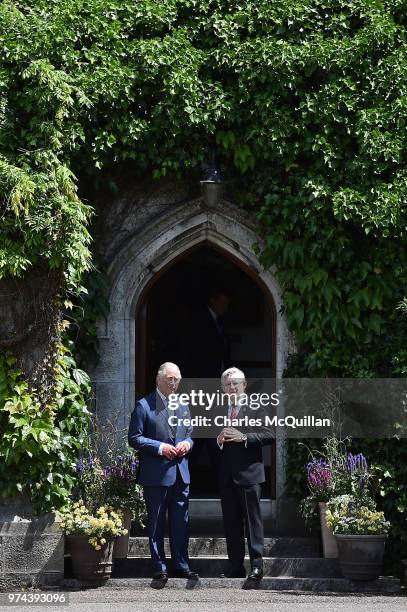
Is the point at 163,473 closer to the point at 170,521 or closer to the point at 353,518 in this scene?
the point at 170,521

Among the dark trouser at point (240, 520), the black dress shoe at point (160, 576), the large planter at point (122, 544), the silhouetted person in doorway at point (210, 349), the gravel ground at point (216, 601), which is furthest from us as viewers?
the silhouetted person in doorway at point (210, 349)

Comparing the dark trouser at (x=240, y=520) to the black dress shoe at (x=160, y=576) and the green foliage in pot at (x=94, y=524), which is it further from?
the green foliage in pot at (x=94, y=524)

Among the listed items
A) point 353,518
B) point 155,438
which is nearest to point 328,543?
point 353,518

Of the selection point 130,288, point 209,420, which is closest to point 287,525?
point 209,420

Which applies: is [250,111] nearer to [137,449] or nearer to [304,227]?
[304,227]

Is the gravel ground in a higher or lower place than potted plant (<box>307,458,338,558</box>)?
lower

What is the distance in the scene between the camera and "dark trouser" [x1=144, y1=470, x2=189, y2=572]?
9.15m

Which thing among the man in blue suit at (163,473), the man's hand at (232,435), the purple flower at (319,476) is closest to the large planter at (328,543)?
the purple flower at (319,476)

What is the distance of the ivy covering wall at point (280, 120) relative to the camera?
1002 centimetres

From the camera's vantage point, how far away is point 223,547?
9.82 m

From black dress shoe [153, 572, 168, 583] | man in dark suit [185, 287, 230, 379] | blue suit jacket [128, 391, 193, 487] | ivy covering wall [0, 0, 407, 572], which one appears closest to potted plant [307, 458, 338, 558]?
ivy covering wall [0, 0, 407, 572]

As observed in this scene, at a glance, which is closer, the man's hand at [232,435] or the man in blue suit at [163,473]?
the man in blue suit at [163,473]

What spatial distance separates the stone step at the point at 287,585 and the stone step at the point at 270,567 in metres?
0.18

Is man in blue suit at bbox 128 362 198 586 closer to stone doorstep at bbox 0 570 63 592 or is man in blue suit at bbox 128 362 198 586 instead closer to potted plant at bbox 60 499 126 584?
potted plant at bbox 60 499 126 584
